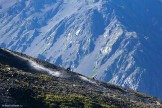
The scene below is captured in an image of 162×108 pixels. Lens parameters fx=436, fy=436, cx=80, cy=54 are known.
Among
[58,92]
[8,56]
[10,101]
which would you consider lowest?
[10,101]

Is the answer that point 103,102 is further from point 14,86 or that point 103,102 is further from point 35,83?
point 14,86

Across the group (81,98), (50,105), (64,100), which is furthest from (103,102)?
(50,105)

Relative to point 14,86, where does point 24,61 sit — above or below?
above

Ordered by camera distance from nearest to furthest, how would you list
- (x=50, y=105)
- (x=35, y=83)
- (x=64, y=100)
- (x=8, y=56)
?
(x=50, y=105)
(x=64, y=100)
(x=35, y=83)
(x=8, y=56)

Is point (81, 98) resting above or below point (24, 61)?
below

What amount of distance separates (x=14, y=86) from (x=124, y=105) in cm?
2206

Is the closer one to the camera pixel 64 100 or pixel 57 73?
pixel 64 100

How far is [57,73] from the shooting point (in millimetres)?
113188

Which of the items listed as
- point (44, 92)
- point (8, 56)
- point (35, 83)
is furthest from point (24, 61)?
point (44, 92)

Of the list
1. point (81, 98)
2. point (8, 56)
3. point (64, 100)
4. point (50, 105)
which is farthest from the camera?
point (8, 56)

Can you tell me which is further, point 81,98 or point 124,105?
point 124,105

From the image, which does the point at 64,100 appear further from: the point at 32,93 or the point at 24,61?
the point at 24,61

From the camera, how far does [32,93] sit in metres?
60.1

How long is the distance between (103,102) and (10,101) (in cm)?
2034
